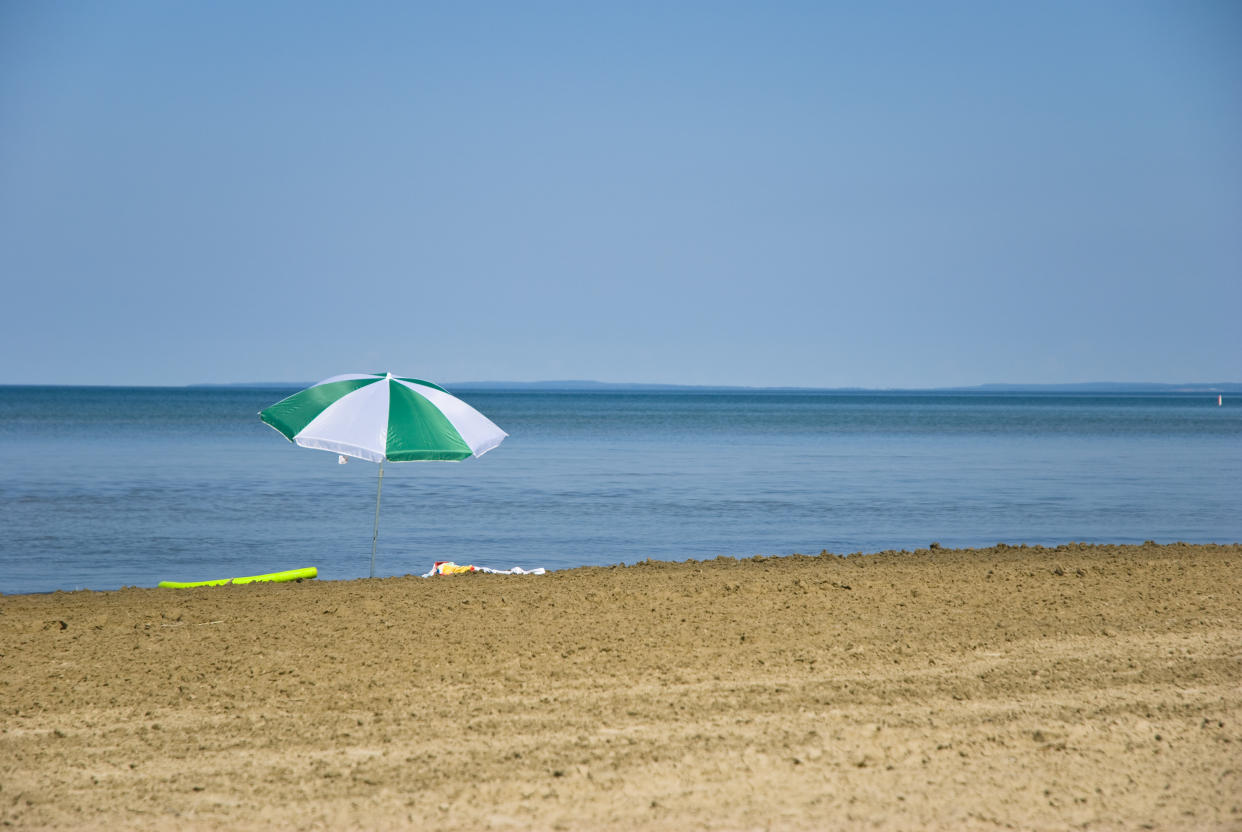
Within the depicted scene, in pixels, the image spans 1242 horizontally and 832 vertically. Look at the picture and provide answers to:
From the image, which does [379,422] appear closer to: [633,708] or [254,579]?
[254,579]

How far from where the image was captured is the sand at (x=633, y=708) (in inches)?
168

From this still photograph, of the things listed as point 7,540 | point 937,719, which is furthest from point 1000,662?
point 7,540

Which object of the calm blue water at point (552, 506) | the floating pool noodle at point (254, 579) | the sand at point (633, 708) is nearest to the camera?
the sand at point (633, 708)

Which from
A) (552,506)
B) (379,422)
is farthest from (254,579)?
(552,506)

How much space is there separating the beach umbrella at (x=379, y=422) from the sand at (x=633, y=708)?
125 cm

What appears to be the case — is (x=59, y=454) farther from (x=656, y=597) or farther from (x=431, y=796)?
(x=431, y=796)

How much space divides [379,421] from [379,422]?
0.01 m

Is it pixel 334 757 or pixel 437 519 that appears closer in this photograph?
pixel 334 757

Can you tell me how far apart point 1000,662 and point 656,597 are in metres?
2.89

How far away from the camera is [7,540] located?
13.9m

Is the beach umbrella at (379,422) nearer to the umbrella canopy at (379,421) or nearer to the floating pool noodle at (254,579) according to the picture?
the umbrella canopy at (379,421)

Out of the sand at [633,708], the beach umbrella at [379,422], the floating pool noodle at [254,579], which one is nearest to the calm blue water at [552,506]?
the floating pool noodle at [254,579]

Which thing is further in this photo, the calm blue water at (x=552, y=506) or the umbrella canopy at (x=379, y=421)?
the calm blue water at (x=552, y=506)

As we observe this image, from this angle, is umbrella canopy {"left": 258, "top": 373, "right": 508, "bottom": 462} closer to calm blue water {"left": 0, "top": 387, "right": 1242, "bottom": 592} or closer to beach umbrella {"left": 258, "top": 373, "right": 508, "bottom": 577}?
beach umbrella {"left": 258, "top": 373, "right": 508, "bottom": 577}
